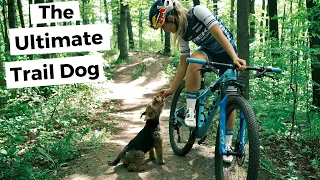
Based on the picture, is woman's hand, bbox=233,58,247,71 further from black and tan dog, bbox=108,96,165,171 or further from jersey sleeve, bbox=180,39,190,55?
black and tan dog, bbox=108,96,165,171

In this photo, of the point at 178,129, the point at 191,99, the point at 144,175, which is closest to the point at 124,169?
the point at 144,175

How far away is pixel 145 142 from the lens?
440 centimetres

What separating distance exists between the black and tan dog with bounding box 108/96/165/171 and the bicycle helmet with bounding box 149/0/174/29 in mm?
1169

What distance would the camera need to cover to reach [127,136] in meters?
6.76

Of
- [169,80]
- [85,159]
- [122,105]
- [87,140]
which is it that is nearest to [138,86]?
[169,80]

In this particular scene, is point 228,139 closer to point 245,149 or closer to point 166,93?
point 245,149

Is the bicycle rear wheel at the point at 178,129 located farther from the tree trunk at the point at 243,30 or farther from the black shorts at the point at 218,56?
the tree trunk at the point at 243,30

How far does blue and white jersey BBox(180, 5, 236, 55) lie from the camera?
139 inches

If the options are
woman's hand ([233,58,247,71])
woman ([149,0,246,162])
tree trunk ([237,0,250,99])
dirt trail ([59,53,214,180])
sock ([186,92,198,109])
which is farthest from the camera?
tree trunk ([237,0,250,99])

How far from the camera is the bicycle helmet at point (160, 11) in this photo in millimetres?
3748

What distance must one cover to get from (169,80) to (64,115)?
798cm

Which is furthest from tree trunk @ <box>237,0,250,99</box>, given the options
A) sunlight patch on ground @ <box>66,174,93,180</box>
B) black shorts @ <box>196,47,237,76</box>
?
sunlight patch on ground @ <box>66,174,93,180</box>

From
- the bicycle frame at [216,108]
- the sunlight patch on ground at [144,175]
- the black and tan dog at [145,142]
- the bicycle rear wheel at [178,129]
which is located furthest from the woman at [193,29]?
the sunlight patch on ground at [144,175]

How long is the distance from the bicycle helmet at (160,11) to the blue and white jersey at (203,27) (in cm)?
27
